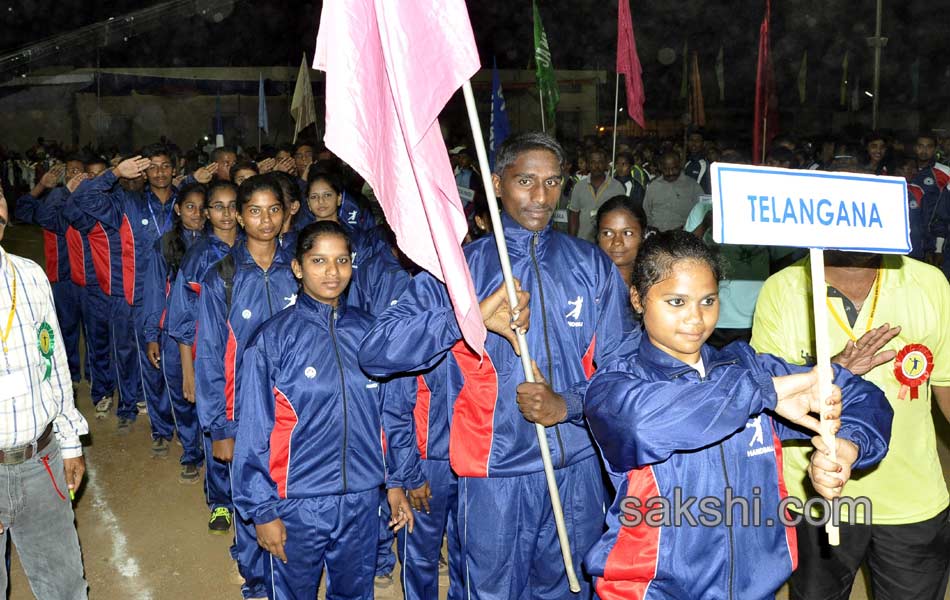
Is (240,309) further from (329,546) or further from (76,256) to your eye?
(76,256)

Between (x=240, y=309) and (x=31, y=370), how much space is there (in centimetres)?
135

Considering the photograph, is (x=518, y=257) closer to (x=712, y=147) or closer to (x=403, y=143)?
(x=403, y=143)

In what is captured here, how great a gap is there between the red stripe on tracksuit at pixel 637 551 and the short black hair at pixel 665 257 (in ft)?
1.72

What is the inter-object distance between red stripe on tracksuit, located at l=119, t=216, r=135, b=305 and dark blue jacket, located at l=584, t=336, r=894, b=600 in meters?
5.40

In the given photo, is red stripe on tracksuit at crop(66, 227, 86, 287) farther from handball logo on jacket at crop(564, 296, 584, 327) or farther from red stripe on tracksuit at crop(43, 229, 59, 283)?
handball logo on jacket at crop(564, 296, 584, 327)

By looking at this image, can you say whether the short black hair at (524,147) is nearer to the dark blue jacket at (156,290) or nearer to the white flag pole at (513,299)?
the white flag pole at (513,299)

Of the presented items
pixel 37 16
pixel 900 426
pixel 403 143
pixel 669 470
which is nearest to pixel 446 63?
pixel 403 143

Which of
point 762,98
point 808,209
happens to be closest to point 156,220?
point 808,209

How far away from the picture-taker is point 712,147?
17.1 m

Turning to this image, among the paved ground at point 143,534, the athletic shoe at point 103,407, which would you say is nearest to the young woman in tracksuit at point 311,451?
the paved ground at point 143,534

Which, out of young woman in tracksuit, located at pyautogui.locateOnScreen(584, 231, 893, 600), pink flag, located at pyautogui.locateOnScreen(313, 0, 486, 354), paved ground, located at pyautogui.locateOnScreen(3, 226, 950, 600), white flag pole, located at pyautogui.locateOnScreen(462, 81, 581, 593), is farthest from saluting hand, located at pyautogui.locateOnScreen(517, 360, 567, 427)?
paved ground, located at pyautogui.locateOnScreen(3, 226, 950, 600)

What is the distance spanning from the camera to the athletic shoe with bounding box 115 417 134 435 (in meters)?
7.46

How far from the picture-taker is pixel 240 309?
4559 millimetres

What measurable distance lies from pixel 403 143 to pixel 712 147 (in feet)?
Answer: 49.5
